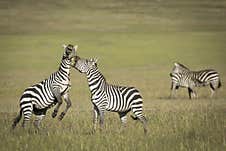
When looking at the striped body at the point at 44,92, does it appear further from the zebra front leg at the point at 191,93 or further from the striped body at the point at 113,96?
the zebra front leg at the point at 191,93

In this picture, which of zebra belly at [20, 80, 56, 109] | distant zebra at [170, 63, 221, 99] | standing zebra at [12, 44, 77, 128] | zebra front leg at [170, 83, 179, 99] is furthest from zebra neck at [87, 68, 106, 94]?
distant zebra at [170, 63, 221, 99]

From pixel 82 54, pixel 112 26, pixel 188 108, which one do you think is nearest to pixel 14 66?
pixel 82 54

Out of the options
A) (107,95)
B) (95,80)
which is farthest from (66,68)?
(107,95)

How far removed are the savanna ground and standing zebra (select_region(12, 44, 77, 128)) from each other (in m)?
0.27

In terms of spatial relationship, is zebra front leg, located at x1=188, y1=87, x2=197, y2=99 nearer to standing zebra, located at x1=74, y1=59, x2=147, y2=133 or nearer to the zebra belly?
standing zebra, located at x1=74, y1=59, x2=147, y2=133

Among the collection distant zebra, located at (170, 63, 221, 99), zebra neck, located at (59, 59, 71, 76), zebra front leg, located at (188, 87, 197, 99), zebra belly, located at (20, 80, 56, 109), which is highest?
distant zebra, located at (170, 63, 221, 99)

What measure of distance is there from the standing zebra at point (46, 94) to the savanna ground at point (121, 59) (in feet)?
0.88

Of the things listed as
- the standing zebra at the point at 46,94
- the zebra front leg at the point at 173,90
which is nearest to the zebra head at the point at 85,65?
the standing zebra at the point at 46,94

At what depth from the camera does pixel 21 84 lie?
12.8 m

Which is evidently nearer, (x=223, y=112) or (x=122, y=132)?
(x=122, y=132)

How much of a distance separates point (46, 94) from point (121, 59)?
7.97m

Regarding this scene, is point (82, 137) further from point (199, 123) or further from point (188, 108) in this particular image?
point (188, 108)

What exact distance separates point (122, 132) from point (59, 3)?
641cm

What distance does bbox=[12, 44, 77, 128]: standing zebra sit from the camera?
6.95m
